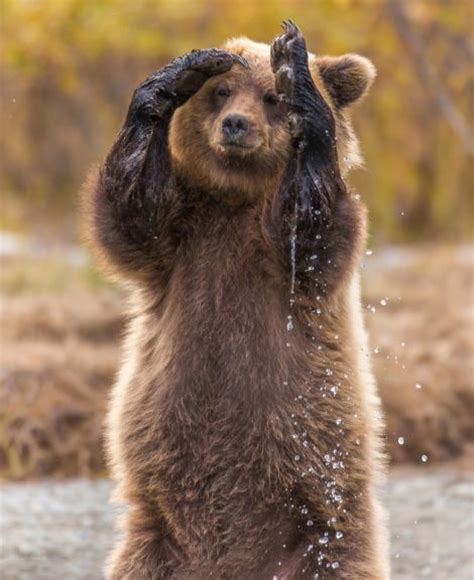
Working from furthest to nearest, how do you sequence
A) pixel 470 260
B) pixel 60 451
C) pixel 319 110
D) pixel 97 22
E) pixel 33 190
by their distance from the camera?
1. pixel 33 190
2. pixel 470 260
3. pixel 97 22
4. pixel 60 451
5. pixel 319 110

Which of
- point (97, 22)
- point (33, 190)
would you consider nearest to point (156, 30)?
point (97, 22)

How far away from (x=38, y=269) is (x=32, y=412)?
508 centimetres

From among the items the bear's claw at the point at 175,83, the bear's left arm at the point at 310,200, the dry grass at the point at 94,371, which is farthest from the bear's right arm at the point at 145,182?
the dry grass at the point at 94,371

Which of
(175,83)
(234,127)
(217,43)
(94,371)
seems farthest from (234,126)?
(217,43)

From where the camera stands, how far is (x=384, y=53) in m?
13.6

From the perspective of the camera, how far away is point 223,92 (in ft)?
18.6

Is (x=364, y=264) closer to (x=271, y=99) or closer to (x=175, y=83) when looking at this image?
(x=271, y=99)

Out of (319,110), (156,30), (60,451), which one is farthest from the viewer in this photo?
(156,30)

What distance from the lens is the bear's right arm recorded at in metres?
5.41

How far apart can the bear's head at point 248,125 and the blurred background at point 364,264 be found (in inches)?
21.7

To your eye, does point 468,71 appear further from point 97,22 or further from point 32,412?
point 32,412

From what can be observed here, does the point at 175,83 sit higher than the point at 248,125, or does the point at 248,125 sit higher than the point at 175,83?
the point at 175,83

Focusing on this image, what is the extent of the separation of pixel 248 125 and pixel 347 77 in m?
0.61

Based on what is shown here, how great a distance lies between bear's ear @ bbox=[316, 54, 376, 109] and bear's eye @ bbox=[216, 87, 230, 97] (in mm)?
462
